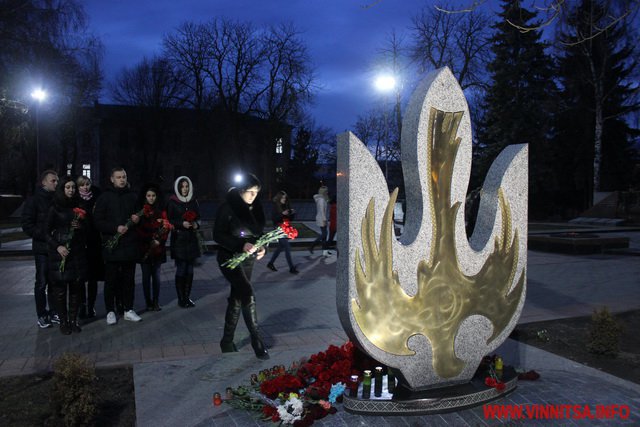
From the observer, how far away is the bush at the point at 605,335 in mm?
5621

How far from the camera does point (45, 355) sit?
5.55 metres

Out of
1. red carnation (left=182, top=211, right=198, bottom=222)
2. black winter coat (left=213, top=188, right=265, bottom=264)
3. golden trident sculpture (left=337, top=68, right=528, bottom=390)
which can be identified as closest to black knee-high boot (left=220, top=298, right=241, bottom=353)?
black winter coat (left=213, top=188, right=265, bottom=264)

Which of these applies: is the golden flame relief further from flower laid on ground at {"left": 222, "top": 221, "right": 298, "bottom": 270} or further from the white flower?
flower laid on ground at {"left": 222, "top": 221, "right": 298, "bottom": 270}

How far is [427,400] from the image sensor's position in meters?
3.81

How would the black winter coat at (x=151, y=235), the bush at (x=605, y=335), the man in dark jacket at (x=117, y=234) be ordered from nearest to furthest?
the bush at (x=605, y=335)
the man in dark jacket at (x=117, y=234)
the black winter coat at (x=151, y=235)

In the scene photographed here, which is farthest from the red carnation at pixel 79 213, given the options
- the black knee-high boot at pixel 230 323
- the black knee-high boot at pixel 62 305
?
the black knee-high boot at pixel 230 323

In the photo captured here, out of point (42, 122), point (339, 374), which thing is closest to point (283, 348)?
point (339, 374)

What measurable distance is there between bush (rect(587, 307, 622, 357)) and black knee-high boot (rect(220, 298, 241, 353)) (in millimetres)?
3949

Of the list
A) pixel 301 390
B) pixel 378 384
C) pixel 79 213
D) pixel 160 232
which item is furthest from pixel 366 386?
pixel 160 232

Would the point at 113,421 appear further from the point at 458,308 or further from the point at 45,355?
the point at 458,308

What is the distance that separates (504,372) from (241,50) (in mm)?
37739

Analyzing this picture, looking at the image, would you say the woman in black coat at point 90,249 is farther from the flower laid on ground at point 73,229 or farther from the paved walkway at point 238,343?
the flower laid on ground at point 73,229

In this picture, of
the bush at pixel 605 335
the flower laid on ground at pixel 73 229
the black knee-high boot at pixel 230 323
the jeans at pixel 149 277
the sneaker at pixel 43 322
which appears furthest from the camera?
the jeans at pixel 149 277

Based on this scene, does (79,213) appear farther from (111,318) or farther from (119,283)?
(111,318)
